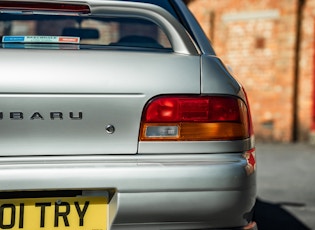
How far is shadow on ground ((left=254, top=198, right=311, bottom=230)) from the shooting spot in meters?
4.37

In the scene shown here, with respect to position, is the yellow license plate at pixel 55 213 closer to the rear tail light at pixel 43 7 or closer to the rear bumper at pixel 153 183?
the rear bumper at pixel 153 183

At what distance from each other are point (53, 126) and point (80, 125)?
100 millimetres

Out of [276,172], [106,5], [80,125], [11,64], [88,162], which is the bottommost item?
[276,172]

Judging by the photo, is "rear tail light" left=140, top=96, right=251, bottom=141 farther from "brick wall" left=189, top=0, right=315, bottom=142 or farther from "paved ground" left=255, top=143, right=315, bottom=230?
"brick wall" left=189, top=0, right=315, bottom=142

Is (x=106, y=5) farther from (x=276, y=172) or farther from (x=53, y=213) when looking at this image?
(x=276, y=172)

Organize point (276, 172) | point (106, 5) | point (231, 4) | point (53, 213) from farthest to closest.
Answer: point (231, 4) → point (276, 172) → point (106, 5) → point (53, 213)

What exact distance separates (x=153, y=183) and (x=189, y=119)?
12.0 inches

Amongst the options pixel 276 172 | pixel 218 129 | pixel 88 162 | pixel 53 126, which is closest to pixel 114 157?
pixel 88 162

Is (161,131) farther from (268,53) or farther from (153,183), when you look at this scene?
(268,53)

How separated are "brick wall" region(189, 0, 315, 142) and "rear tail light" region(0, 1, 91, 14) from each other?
32.7ft

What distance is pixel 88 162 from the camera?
219 centimetres

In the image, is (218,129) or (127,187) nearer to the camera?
(127,187)

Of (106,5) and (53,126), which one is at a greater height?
(106,5)

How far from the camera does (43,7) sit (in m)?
2.49
